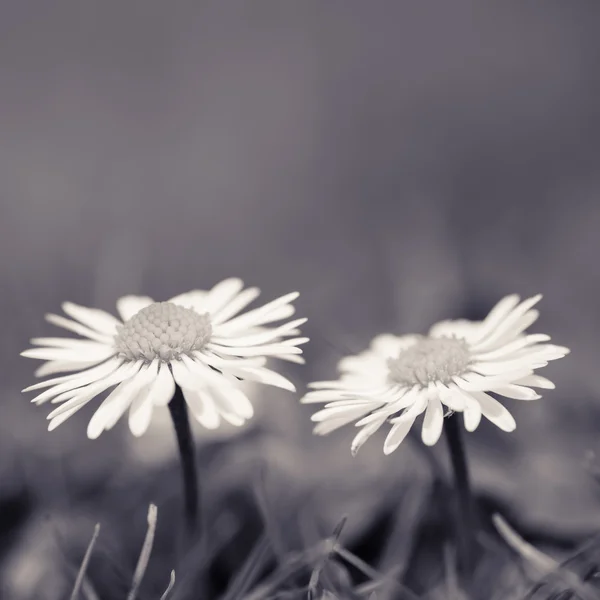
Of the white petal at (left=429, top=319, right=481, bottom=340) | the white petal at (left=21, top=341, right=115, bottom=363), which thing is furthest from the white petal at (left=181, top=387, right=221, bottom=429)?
the white petal at (left=429, top=319, right=481, bottom=340)

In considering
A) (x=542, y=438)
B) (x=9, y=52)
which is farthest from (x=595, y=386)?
(x=9, y=52)

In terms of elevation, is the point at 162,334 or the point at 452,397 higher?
the point at 162,334

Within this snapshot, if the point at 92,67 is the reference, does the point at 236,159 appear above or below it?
below

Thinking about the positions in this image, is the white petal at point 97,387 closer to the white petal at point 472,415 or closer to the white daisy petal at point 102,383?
the white daisy petal at point 102,383

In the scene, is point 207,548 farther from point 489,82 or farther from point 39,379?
point 489,82

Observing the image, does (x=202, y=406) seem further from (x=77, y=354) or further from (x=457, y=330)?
(x=457, y=330)

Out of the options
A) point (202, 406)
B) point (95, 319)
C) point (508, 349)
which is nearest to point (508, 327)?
point (508, 349)

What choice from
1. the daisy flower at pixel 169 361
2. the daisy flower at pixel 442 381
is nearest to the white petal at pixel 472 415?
the daisy flower at pixel 442 381
